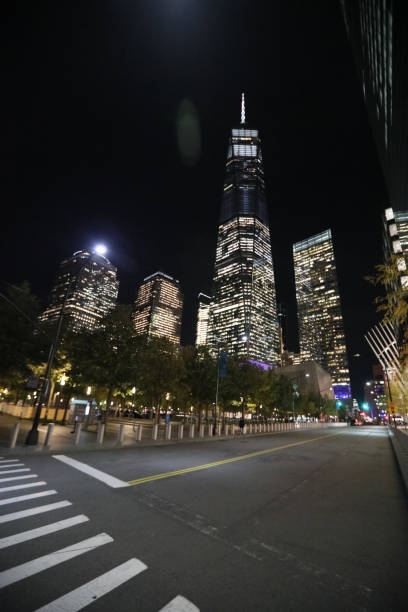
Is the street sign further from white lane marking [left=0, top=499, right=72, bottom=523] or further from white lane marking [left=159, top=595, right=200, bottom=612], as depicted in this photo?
white lane marking [left=159, top=595, right=200, bottom=612]

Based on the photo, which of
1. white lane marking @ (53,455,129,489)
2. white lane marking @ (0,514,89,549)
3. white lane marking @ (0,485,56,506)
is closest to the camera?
white lane marking @ (0,514,89,549)

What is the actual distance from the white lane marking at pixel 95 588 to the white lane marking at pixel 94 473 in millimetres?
4547

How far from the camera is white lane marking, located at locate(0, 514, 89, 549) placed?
14.7ft

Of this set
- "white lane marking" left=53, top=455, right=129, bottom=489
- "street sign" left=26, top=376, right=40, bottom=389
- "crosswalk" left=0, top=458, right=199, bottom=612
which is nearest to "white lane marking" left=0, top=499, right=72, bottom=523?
"crosswalk" left=0, top=458, right=199, bottom=612

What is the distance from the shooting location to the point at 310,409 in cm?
8881

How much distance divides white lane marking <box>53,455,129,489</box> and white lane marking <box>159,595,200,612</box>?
5444 millimetres

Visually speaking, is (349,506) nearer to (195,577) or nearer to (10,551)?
(195,577)

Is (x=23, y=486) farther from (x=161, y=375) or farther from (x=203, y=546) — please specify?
(x=161, y=375)

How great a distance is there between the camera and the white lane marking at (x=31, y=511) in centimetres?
543

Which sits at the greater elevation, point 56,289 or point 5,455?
point 56,289

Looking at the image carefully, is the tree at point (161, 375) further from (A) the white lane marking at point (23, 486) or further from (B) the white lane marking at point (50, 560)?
(B) the white lane marking at point (50, 560)

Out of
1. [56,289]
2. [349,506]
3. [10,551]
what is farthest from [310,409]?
[56,289]

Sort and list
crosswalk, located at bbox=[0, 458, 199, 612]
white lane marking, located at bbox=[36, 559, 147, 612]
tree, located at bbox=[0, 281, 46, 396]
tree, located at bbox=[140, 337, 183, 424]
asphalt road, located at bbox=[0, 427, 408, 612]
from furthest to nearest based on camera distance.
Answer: tree, located at bbox=[140, 337, 183, 424], tree, located at bbox=[0, 281, 46, 396], asphalt road, located at bbox=[0, 427, 408, 612], crosswalk, located at bbox=[0, 458, 199, 612], white lane marking, located at bbox=[36, 559, 147, 612]

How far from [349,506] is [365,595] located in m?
4.32
